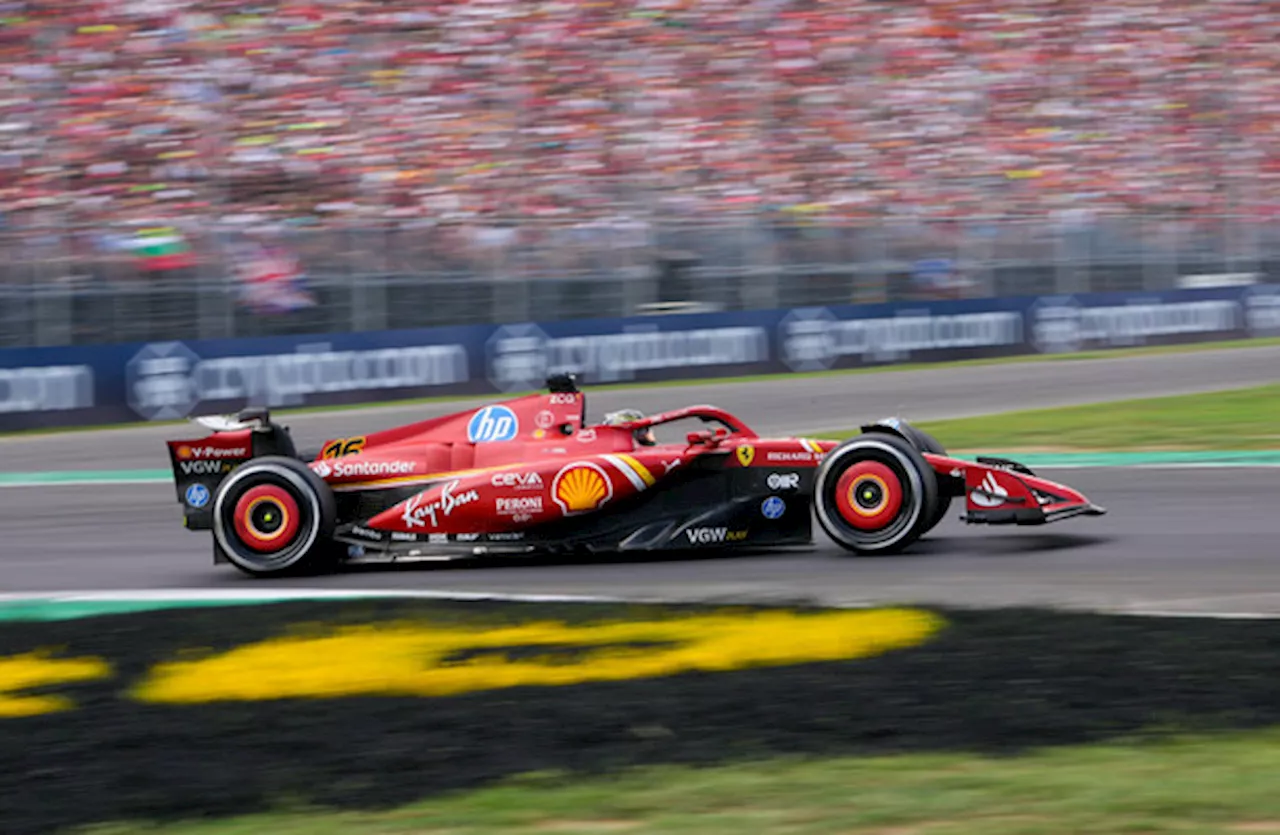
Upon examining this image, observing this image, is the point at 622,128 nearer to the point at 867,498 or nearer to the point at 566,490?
the point at 566,490

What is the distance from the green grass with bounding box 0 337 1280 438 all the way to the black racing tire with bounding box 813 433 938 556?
10.5 meters

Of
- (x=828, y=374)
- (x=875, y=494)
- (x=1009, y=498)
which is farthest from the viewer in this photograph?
(x=828, y=374)

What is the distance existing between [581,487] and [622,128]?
1589cm

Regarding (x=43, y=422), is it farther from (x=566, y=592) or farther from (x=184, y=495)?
(x=566, y=592)

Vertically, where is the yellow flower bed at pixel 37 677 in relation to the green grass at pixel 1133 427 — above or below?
below

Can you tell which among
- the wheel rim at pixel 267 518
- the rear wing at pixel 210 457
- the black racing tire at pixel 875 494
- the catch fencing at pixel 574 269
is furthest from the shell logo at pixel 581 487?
the catch fencing at pixel 574 269

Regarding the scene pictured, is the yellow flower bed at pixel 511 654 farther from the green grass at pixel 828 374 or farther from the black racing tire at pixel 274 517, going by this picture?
the green grass at pixel 828 374

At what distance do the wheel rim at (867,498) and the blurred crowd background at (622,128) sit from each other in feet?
36.2

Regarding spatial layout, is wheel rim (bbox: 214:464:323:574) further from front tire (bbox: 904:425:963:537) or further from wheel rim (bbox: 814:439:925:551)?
front tire (bbox: 904:425:963:537)

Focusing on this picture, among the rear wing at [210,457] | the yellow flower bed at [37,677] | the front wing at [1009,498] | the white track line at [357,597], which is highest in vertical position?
the rear wing at [210,457]

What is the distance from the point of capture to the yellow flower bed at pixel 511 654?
6.32 meters

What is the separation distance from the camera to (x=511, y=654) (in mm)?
6777

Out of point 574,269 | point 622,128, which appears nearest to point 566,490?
point 574,269

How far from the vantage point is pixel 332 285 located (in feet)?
60.9
